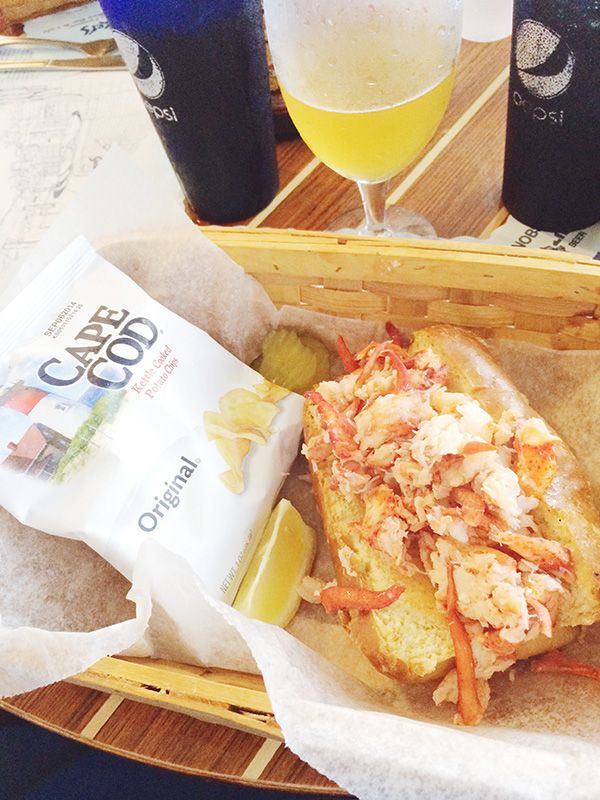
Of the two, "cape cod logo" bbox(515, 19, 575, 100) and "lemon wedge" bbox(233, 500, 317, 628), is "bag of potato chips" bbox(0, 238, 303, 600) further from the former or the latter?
"cape cod logo" bbox(515, 19, 575, 100)

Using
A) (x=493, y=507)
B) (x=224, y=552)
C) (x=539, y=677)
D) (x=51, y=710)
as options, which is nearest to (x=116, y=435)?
(x=224, y=552)

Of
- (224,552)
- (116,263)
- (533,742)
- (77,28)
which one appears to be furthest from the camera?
(77,28)

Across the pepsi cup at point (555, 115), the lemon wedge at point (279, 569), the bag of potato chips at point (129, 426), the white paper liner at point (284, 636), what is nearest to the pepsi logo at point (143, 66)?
the white paper liner at point (284, 636)

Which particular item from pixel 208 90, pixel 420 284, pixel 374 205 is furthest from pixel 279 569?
pixel 208 90

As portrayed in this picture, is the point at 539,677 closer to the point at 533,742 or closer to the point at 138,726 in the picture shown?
the point at 533,742

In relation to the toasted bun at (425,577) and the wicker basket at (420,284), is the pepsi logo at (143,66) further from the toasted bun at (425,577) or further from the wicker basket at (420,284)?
the toasted bun at (425,577)

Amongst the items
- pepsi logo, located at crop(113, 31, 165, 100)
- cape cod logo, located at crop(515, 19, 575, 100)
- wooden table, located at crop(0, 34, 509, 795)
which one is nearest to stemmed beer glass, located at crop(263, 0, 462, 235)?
cape cod logo, located at crop(515, 19, 575, 100)

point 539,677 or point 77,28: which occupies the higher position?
point 77,28
